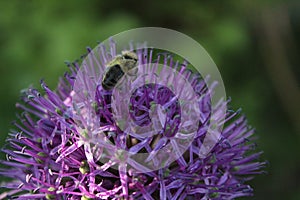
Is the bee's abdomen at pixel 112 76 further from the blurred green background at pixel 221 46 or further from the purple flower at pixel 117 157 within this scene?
the blurred green background at pixel 221 46

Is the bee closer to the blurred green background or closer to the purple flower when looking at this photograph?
the purple flower

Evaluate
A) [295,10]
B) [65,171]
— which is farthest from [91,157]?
[295,10]

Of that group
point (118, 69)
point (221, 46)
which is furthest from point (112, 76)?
point (221, 46)

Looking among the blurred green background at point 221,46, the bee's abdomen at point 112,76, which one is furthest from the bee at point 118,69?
the blurred green background at point 221,46

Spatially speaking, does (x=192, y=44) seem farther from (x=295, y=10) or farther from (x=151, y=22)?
(x=295, y=10)

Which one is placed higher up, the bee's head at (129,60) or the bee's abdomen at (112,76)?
the bee's head at (129,60)
